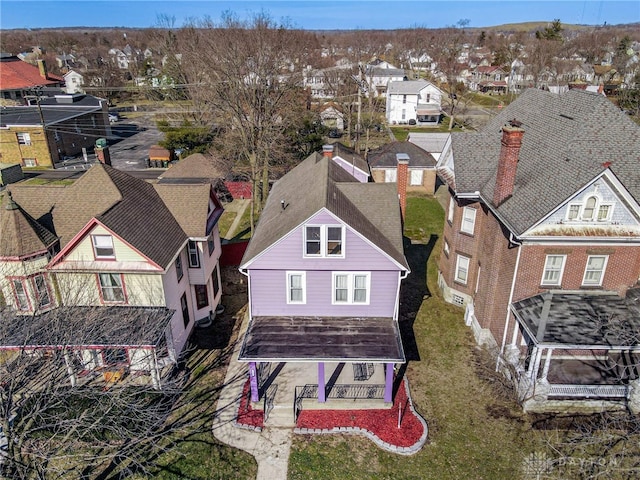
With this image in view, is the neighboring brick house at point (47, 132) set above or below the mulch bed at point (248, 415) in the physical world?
above

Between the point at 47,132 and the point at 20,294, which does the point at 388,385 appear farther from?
the point at 47,132

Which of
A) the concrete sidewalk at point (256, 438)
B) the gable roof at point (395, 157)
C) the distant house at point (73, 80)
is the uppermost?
the distant house at point (73, 80)

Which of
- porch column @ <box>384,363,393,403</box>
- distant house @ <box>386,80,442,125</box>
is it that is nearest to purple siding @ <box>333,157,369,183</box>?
porch column @ <box>384,363,393,403</box>

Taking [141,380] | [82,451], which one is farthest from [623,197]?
[82,451]

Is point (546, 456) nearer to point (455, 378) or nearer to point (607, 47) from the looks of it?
point (455, 378)

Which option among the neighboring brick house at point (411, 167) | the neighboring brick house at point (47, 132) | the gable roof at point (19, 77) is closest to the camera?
the neighboring brick house at point (411, 167)

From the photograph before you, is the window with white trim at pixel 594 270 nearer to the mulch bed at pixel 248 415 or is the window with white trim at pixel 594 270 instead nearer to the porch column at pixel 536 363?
the porch column at pixel 536 363

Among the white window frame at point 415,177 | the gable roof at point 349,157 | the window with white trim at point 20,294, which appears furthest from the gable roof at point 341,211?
the white window frame at point 415,177

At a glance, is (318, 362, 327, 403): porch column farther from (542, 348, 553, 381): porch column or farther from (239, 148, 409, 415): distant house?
(542, 348, 553, 381): porch column
